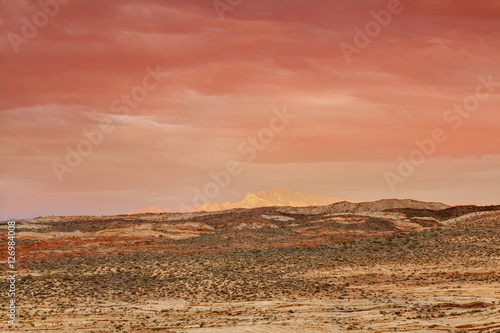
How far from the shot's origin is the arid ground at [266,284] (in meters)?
30.9

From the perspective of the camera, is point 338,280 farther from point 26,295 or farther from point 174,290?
point 26,295

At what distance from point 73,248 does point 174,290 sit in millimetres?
30778

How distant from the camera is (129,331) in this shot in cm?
3052

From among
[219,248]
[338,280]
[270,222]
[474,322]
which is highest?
[270,222]

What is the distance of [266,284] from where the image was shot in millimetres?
43375

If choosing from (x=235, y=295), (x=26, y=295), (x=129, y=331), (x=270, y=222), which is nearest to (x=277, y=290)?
(x=235, y=295)

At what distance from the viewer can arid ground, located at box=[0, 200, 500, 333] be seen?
30938 millimetres

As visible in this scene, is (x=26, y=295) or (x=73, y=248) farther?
(x=73, y=248)

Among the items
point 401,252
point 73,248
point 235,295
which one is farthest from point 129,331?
point 73,248

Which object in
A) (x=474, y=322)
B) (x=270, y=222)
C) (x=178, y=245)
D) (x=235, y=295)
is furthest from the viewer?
(x=270, y=222)

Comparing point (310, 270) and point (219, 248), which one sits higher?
point (219, 248)

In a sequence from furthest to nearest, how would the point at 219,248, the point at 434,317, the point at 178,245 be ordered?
the point at 178,245 → the point at 219,248 → the point at 434,317

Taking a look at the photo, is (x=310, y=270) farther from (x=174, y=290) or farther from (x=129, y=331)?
(x=129, y=331)

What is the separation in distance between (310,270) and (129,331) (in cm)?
2136
